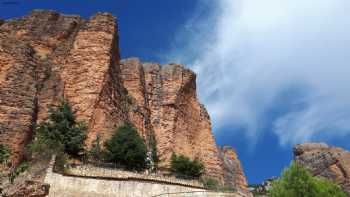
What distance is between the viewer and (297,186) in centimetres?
3048

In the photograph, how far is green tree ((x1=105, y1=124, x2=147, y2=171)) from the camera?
1219 inches

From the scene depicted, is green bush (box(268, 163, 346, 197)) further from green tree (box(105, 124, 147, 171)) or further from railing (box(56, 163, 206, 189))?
green tree (box(105, 124, 147, 171))

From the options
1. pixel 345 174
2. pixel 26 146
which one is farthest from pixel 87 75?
pixel 345 174

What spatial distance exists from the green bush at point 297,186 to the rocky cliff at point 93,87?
42.0ft

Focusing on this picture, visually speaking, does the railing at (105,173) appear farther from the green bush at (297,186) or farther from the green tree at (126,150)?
the green bush at (297,186)

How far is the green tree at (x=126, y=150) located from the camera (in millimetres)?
30953

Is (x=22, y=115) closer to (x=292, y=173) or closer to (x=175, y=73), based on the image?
(x=292, y=173)

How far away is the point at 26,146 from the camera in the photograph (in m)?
29.6

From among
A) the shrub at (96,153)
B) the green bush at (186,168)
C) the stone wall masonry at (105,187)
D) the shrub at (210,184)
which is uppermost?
the shrub at (96,153)

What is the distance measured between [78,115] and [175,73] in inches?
776

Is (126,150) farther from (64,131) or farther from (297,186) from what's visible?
(297,186)

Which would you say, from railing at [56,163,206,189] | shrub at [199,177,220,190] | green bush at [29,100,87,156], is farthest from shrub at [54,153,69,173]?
shrub at [199,177,220,190]

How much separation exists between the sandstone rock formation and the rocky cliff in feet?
41.3

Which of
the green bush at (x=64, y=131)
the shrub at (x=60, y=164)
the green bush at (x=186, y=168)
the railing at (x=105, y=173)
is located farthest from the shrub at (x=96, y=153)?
the green bush at (x=186, y=168)
